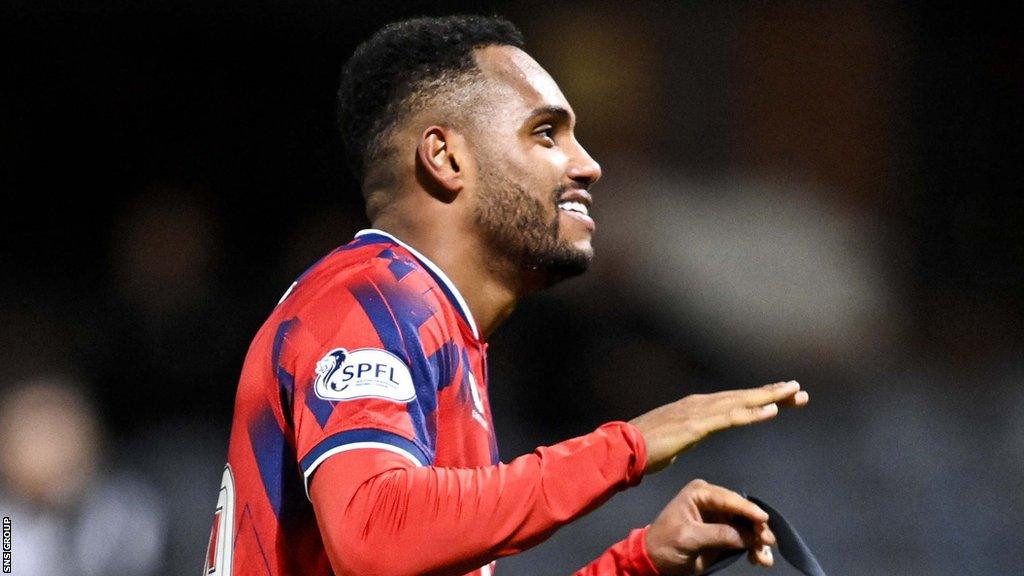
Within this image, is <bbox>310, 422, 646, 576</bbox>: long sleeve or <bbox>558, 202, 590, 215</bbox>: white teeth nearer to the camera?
<bbox>310, 422, 646, 576</bbox>: long sleeve

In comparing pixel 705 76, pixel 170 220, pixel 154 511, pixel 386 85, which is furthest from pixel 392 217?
pixel 705 76

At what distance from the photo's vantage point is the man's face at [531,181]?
285 centimetres

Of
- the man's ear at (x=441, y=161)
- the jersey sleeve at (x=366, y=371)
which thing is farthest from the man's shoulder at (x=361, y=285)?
the man's ear at (x=441, y=161)

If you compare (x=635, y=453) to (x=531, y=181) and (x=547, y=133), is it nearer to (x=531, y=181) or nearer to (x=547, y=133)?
(x=531, y=181)

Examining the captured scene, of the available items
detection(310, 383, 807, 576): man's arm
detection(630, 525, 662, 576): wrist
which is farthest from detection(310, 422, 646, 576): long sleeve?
detection(630, 525, 662, 576): wrist

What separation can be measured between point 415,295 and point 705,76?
18.6 feet

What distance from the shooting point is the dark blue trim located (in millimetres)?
2180

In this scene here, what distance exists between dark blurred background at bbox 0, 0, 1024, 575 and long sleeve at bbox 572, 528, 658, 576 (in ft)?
9.35

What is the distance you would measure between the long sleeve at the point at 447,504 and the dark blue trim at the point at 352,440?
0.02 m

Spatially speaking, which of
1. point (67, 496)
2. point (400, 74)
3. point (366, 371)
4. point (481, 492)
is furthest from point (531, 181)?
point (67, 496)

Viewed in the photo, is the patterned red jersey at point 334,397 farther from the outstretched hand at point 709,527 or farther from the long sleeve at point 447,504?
the outstretched hand at point 709,527

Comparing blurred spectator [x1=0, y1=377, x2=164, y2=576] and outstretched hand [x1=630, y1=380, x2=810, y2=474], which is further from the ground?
outstretched hand [x1=630, y1=380, x2=810, y2=474]

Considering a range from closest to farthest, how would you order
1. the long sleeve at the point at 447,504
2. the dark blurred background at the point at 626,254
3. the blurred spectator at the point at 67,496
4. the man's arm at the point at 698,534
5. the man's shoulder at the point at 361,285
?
the long sleeve at the point at 447,504 → the man's shoulder at the point at 361,285 → the man's arm at the point at 698,534 → the blurred spectator at the point at 67,496 → the dark blurred background at the point at 626,254

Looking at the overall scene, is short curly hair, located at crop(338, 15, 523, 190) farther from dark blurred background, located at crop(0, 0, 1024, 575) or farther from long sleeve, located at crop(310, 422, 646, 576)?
dark blurred background, located at crop(0, 0, 1024, 575)
